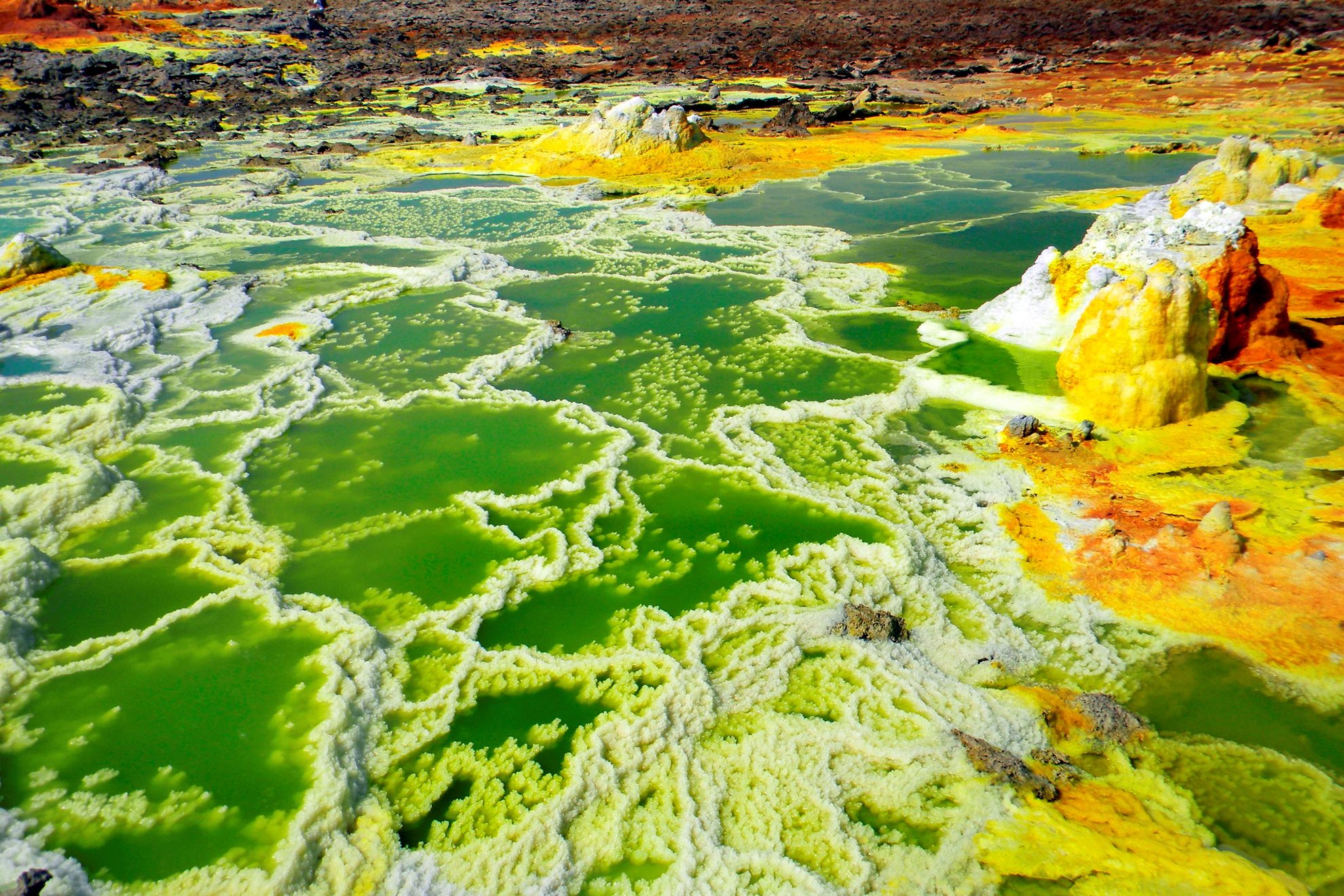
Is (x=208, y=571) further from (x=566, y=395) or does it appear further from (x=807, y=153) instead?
(x=807, y=153)

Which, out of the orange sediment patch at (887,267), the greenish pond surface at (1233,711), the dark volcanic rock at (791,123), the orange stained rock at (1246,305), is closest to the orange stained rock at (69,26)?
the dark volcanic rock at (791,123)

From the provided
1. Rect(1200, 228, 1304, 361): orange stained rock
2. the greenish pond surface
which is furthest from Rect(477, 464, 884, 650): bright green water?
Rect(1200, 228, 1304, 361): orange stained rock

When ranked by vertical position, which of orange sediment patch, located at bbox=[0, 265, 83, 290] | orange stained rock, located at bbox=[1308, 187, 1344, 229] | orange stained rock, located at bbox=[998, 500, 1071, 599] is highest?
orange stained rock, located at bbox=[1308, 187, 1344, 229]

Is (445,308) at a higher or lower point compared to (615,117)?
lower

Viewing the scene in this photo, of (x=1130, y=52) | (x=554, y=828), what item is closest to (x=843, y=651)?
(x=554, y=828)

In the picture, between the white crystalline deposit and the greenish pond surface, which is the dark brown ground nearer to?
the white crystalline deposit

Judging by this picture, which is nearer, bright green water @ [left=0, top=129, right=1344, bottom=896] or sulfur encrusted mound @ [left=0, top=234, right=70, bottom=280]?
bright green water @ [left=0, top=129, right=1344, bottom=896]
